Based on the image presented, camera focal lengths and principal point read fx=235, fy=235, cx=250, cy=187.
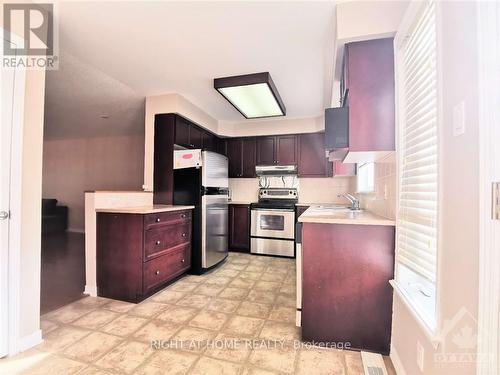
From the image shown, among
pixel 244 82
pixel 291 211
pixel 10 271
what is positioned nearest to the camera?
pixel 10 271

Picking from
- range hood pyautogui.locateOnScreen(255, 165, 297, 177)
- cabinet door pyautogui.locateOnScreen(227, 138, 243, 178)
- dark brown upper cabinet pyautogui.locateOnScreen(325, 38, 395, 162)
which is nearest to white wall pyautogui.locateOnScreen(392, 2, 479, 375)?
dark brown upper cabinet pyautogui.locateOnScreen(325, 38, 395, 162)

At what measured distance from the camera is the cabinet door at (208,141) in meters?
4.13

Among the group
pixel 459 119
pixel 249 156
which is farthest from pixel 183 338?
pixel 249 156

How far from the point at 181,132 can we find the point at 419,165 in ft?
9.76

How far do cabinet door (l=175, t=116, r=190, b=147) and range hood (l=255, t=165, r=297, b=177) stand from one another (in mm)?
1561

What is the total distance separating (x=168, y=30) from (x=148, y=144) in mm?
1729

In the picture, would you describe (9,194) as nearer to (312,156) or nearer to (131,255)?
(131,255)

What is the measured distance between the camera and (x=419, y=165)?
130 cm

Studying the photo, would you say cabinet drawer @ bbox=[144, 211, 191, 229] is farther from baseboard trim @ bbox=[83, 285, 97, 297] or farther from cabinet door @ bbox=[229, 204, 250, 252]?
cabinet door @ bbox=[229, 204, 250, 252]

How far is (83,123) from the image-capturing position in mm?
5094

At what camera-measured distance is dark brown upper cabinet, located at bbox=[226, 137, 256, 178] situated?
468 centimetres

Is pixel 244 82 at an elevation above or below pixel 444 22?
above

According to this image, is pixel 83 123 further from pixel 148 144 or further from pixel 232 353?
pixel 232 353

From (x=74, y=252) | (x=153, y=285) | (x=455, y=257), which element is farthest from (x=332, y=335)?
(x=74, y=252)
